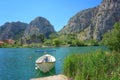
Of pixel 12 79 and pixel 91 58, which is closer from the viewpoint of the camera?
pixel 91 58

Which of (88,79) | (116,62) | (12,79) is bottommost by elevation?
(12,79)

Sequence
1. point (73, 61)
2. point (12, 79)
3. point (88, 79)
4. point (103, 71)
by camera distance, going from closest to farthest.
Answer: point (103, 71) → point (88, 79) → point (73, 61) → point (12, 79)

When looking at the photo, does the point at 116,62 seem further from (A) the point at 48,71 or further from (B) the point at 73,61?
(A) the point at 48,71

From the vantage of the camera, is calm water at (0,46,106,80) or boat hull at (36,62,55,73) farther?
calm water at (0,46,106,80)

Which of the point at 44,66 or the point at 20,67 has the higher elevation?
the point at 44,66

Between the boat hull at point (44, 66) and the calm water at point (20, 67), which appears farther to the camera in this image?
the calm water at point (20, 67)

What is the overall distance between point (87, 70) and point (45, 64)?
22.4 m

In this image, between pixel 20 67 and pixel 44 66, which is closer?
pixel 44 66

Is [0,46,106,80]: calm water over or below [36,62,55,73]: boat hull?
below

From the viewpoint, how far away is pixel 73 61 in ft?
73.1

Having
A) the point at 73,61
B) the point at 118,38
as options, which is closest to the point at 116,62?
the point at 73,61

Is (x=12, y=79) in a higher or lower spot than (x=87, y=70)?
lower

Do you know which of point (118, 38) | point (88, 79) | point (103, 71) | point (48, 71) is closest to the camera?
point (103, 71)

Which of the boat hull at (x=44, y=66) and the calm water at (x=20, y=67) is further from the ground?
the boat hull at (x=44, y=66)
